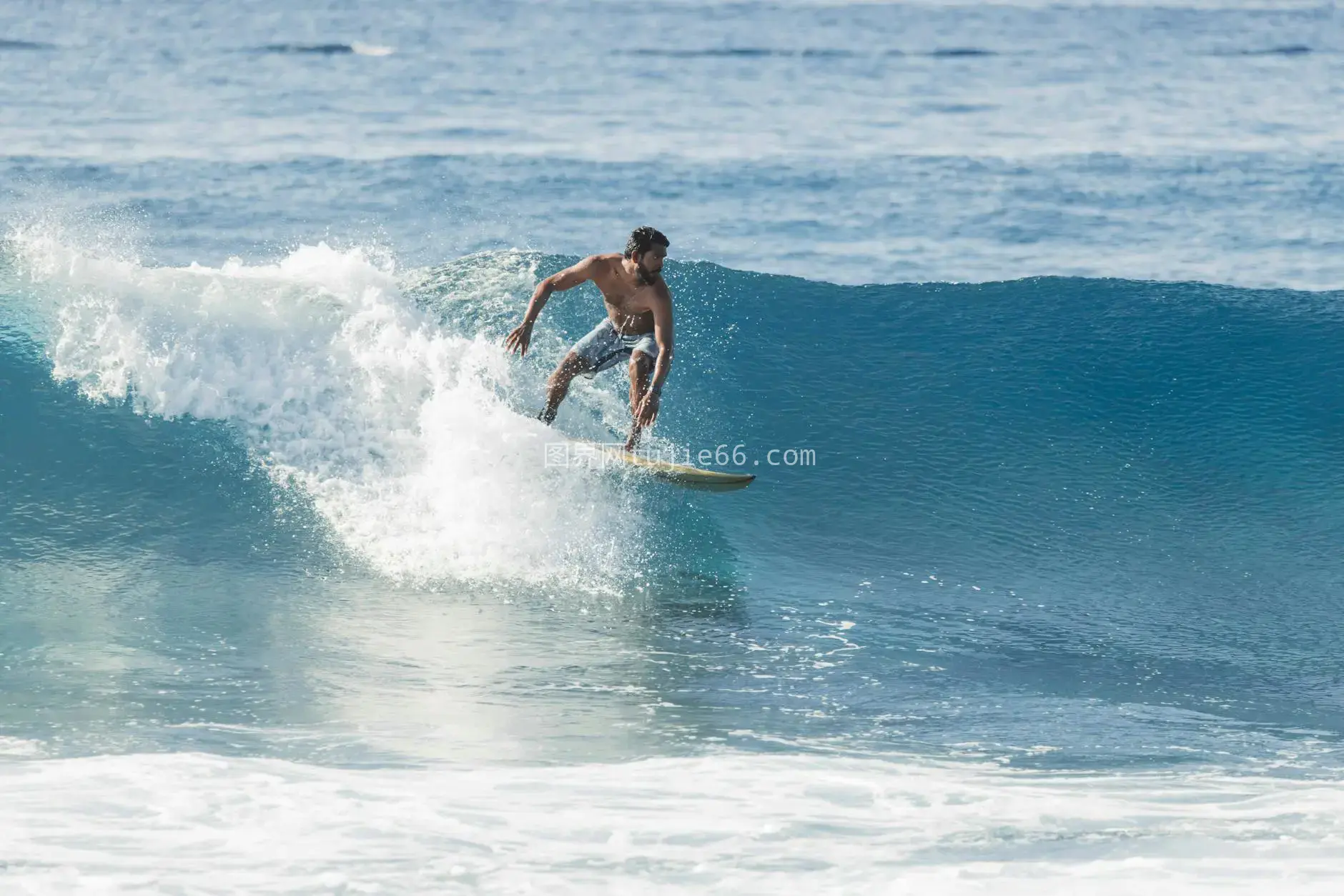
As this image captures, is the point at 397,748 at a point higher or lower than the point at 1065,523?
lower

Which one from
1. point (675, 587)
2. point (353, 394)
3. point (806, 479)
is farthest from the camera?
point (806, 479)

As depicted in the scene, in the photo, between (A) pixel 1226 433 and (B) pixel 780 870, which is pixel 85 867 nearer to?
(B) pixel 780 870

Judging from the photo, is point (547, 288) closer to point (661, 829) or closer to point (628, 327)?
point (628, 327)

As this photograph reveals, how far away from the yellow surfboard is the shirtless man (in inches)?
5.8

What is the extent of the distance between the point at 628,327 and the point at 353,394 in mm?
1845

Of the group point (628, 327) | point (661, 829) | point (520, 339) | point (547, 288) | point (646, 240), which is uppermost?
point (646, 240)

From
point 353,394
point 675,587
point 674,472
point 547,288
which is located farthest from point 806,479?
point 353,394

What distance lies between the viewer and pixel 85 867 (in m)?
4.29

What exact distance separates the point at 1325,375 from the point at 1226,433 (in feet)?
4.65

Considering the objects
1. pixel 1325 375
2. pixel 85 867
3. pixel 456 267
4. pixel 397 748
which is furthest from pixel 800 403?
pixel 85 867

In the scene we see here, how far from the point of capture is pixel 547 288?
24.2 feet

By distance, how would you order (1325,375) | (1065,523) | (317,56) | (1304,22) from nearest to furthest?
(1065,523) → (1325,375) → (317,56) → (1304,22)

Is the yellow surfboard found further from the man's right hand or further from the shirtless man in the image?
the man's right hand

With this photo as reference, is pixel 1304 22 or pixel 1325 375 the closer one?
pixel 1325 375
